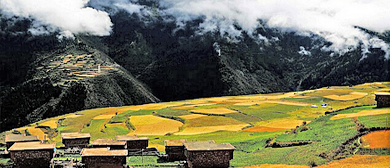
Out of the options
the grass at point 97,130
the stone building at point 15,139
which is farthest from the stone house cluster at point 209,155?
the grass at point 97,130

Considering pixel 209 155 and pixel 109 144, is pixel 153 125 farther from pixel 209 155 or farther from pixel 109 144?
pixel 209 155

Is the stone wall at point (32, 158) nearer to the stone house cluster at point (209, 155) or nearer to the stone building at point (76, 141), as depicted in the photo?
A: the stone house cluster at point (209, 155)

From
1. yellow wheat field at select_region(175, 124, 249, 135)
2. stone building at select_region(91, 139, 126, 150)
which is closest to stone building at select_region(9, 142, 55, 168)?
stone building at select_region(91, 139, 126, 150)

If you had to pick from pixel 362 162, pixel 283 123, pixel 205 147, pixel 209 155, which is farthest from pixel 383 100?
pixel 209 155

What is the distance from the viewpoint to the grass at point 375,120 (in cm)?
3847

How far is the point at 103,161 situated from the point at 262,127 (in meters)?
36.6

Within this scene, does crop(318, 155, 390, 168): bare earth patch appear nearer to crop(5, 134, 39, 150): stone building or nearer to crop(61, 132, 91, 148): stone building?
crop(61, 132, 91, 148): stone building

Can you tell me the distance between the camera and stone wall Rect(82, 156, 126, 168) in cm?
2967

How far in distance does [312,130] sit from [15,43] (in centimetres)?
17542

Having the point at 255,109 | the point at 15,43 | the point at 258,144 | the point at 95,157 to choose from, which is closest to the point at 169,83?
the point at 15,43

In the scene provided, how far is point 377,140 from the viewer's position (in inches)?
1294

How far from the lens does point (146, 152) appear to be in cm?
→ 3984

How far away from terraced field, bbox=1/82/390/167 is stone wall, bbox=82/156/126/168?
33.6ft

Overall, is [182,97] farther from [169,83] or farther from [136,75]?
[136,75]
